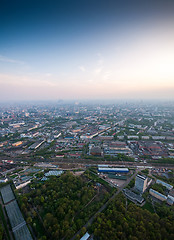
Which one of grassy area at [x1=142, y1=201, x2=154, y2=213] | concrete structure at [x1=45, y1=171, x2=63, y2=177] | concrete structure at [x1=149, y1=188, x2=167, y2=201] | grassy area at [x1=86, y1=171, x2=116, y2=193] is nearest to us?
grassy area at [x1=142, y1=201, x2=154, y2=213]

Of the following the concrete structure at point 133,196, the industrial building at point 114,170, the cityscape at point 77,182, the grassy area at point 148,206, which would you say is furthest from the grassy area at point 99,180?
the grassy area at point 148,206

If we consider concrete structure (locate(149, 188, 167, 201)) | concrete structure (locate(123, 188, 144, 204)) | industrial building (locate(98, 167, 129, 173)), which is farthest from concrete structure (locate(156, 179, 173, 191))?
concrete structure (locate(123, 188, 144, 204))

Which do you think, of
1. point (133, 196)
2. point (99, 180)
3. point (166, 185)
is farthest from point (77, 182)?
point (166, 185)

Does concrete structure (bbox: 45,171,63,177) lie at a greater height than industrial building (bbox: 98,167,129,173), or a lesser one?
lesser

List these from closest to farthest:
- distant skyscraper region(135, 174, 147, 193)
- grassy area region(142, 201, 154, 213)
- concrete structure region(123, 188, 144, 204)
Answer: grassy area region(142, 201, 154, 213)
concrete structure region(123, 188, 144, 204)
distant skyscraper region(135, 174, 147, 193)

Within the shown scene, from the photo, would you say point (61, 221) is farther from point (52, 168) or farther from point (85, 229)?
point (52, 168)

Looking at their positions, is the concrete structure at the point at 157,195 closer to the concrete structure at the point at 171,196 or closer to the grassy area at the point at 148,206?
the concrete structure at the point at 171,196

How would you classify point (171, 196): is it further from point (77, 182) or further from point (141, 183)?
point (77, 182)

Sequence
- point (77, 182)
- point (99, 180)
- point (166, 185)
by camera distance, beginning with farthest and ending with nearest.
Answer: point (99, 180) < point (77, 182) < point (166, 185)

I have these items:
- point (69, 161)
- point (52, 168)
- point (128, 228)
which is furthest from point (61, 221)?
point (69, 161)

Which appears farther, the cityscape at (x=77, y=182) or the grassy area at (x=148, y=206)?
the grassy area at (x=148, y=206)

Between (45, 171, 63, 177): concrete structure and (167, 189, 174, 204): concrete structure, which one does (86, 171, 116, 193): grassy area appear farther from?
(167, 189, 174, 204): concrete structure

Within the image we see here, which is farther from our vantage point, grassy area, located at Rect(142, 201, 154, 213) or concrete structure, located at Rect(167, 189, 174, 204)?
concrete structure, located at Rect(167, 189, 174, 204)

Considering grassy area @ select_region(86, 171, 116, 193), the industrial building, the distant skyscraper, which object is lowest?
grassy area @ select_region(86, 171, 116, 193)
